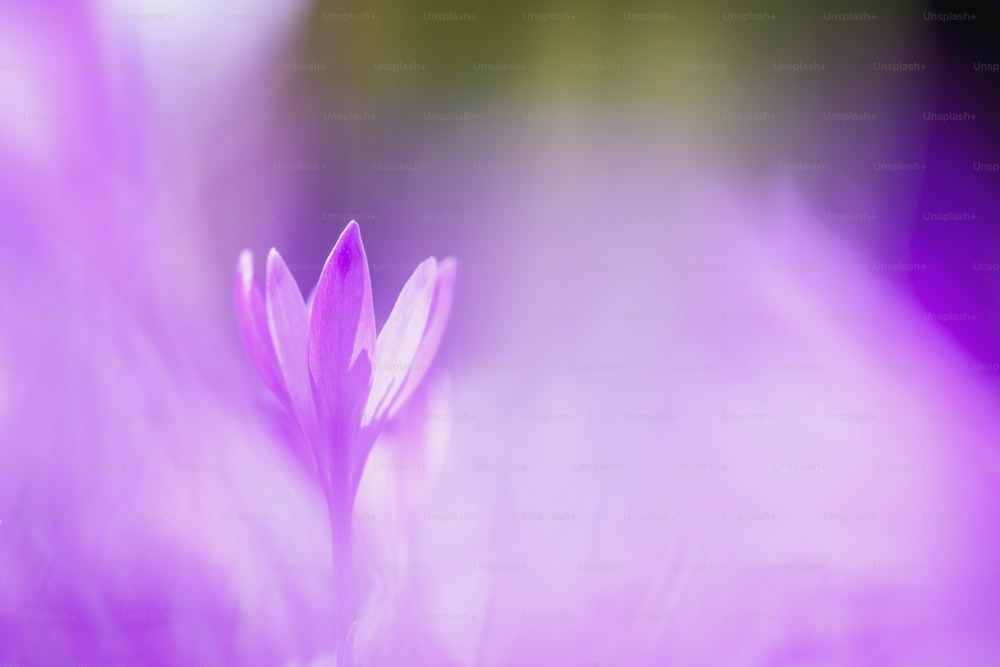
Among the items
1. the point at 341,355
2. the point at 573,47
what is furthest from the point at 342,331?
the point at 573,47

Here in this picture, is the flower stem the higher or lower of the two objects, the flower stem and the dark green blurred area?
the lower

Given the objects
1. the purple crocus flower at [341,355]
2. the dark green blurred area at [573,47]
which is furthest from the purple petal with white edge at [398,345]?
the dark green blurred area at [573,47]

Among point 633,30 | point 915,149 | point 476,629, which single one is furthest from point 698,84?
point 476,629

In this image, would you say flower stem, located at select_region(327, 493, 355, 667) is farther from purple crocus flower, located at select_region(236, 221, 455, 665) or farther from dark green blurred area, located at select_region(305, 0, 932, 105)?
dark green blurred area, located at select_region(305, 0, 932, 105)

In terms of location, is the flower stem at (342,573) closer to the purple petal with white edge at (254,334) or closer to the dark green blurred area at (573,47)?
the purple petal with white edge at (254,334)

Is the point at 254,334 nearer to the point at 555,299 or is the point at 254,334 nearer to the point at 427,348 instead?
the point at 427,348

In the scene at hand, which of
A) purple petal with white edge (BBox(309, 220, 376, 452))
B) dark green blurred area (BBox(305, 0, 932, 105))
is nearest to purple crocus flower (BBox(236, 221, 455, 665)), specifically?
purple petal with white edge (BBox(309, 220, 376, 452))
